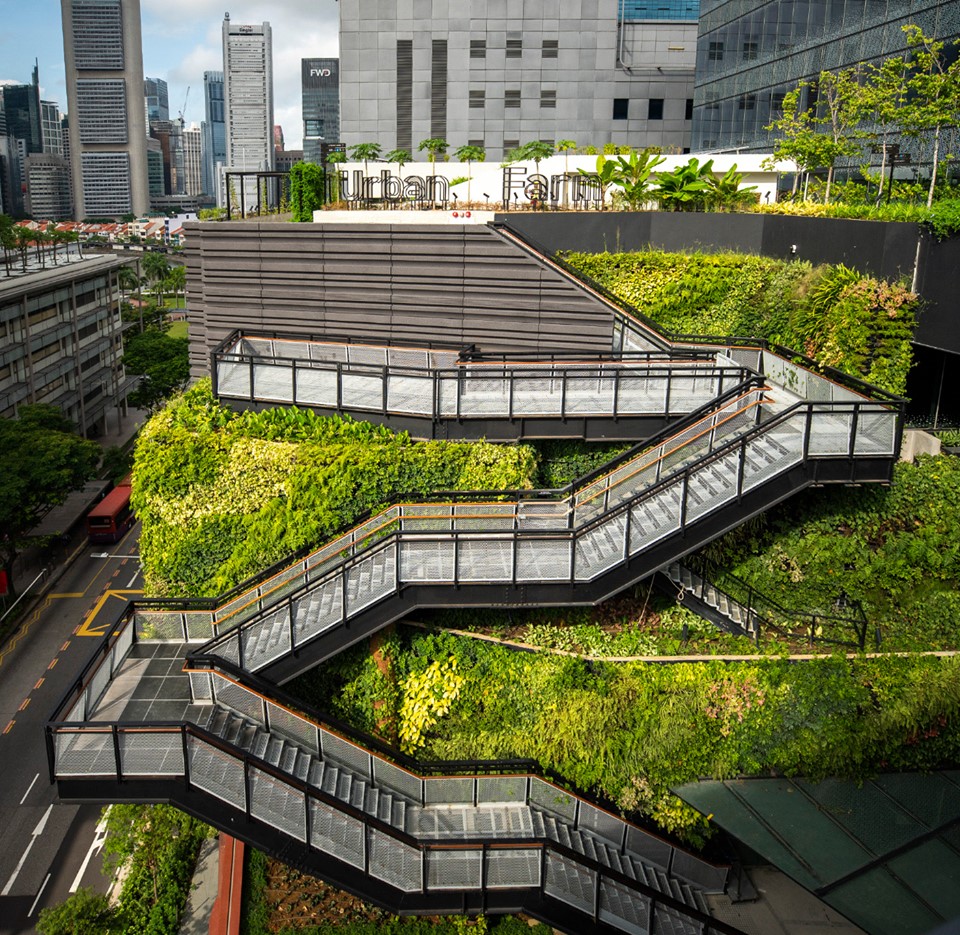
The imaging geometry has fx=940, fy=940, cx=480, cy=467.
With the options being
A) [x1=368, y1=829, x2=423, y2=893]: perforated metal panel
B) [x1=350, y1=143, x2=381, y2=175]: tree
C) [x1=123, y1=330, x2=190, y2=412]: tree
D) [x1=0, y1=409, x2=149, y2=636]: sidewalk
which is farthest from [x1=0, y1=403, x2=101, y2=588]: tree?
[x1=368, y1=829, x2=423, y2=893]: perforated metal panel

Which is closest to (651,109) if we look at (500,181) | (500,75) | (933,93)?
(500,75)

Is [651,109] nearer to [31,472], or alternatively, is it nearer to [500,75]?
[500,75]

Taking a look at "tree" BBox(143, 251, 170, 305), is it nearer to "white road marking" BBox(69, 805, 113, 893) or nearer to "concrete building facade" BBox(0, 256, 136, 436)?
"concrete building facade" BBox(0, 256, 136, 436)

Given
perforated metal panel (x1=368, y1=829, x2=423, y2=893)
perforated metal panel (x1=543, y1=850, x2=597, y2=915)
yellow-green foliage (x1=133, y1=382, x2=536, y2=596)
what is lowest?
perforated metal panel (x1=543, y1=850, x2=597, y2=915)

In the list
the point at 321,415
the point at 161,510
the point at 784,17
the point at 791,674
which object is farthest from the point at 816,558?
the point at 784,17

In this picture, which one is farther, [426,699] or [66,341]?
[66,341]

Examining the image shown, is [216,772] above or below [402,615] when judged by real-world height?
below

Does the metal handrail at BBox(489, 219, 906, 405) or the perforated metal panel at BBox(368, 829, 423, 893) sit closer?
the perforated metal panel at BBox(368, 829, 423, 893)
